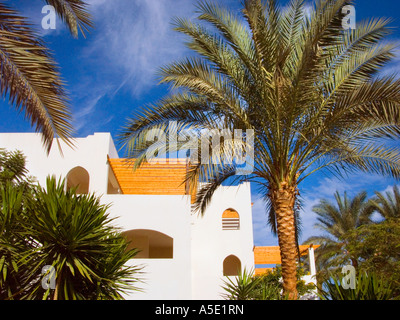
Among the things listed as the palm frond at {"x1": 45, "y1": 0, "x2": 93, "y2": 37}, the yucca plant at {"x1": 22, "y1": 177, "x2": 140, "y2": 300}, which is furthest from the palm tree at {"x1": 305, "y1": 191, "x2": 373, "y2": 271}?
the palm frond at {"x1": 45, "y1": 0, "x2": 93, "y2": 37}

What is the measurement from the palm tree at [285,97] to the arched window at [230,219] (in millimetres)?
13112

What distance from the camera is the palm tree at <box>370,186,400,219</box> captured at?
2031cm

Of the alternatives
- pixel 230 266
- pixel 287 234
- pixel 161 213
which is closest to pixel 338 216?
pixel 230 266

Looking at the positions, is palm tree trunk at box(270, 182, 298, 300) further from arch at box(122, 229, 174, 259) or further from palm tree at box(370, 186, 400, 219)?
palm tree at box(370, 186, 400, 219)

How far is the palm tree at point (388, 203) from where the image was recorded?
20.3m

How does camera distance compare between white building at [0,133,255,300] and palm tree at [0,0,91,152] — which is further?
white building at [0,133,255,300]

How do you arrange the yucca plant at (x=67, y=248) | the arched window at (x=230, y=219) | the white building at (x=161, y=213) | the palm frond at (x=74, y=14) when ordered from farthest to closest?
the arched window at (x=230, y=219)
the white building at (x=161, y=213)
the yucca plant at (x=67, y=248)
the palm frond at (x=74, y=14)

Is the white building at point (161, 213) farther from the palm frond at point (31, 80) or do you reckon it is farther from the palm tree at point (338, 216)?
the palm frond at point (31, 80)

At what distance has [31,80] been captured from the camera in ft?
16.6

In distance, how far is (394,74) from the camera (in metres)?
7.66

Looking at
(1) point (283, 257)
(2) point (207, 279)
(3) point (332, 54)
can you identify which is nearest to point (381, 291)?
(1) point (283, 257)

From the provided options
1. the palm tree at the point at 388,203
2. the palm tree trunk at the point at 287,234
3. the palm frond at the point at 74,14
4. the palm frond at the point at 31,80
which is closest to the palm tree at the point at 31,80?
the palm frond at the point at 31,80

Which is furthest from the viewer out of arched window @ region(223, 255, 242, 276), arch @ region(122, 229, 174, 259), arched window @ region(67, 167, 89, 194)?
arched window @ region(223, 255, 242, 276)

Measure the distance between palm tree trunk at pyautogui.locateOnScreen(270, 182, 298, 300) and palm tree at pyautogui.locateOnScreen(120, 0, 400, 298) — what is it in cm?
2
